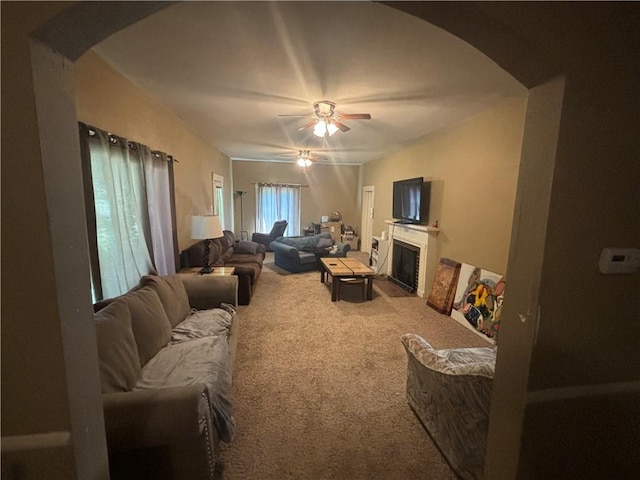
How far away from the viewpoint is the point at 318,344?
288cm

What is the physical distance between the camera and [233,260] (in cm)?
471

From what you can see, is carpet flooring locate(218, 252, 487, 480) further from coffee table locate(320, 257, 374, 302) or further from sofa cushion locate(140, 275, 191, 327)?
sofa cushion locate(140, 275, 191, 327)

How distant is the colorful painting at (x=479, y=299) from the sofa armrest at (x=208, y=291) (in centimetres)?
274

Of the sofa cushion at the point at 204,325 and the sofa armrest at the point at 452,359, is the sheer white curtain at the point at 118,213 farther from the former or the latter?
the sofa armrest at the point at 452,359

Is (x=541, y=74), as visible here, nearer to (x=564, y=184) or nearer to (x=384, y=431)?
(x=564, y=184)

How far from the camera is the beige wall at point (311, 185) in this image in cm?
788

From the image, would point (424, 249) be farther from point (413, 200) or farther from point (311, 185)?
point (311, 185)

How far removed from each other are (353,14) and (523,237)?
4.65 feet

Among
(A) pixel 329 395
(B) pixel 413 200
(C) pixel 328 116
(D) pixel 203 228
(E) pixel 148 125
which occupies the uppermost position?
(C) pixel 328 116

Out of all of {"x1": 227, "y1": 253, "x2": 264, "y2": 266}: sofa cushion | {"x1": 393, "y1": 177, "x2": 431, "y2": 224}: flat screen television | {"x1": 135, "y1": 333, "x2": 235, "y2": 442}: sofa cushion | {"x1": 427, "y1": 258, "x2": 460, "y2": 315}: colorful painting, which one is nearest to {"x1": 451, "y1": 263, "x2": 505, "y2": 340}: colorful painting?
{"x1": 427, "y1": 258, "x2": 460, "y2": 315}: colorful painting

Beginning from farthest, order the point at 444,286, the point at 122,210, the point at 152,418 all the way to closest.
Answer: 1. the point at 444,286
2. the point at 122,210
3. the point at 152,418

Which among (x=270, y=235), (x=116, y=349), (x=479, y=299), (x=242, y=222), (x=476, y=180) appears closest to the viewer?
(x=116, y=349)

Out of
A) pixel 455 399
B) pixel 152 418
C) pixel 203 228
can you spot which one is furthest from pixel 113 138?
pixel 455 399

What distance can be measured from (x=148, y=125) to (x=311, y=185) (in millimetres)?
5728
